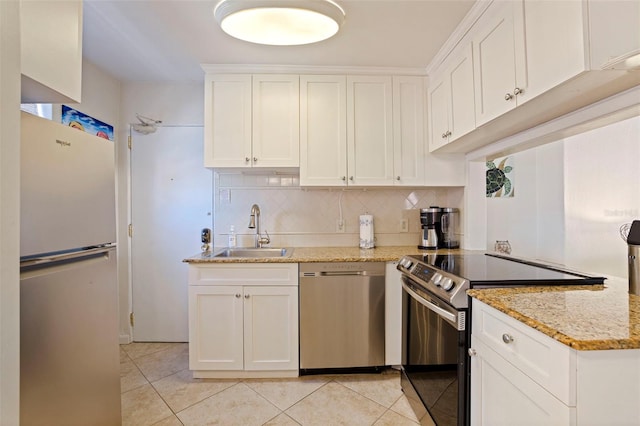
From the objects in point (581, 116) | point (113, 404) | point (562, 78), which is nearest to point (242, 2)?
point (562, 78)

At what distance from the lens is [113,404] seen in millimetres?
1471

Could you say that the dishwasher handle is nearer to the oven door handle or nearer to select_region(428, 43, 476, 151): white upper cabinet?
the oven door handle

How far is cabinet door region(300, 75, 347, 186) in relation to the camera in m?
2.51

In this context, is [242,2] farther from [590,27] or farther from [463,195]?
[463,195]

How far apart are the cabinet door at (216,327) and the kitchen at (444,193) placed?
2.49 feet

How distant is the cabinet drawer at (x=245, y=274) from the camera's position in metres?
2.23

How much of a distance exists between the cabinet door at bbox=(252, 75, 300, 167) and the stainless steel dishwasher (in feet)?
2.98

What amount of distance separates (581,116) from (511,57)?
0.42 m

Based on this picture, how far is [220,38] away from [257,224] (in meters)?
1.47

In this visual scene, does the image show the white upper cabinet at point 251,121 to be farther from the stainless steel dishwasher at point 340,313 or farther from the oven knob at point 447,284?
the oven knob at point 447,284

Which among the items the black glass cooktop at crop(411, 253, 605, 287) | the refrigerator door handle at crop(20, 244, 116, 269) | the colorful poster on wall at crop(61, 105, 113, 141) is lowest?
the black glass cooktop at crop(411, 253, 605, 287)

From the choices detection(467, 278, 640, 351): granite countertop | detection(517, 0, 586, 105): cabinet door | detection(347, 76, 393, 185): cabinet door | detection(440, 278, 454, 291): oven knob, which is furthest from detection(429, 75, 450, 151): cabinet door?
detection(467, 278, 640, 351): granite countertop

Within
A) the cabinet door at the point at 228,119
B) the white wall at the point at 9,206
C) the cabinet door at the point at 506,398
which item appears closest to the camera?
the white wall at the point at 9,206

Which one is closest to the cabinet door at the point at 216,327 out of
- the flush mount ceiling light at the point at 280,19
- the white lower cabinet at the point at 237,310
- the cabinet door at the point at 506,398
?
the white lower cabinet at the point at 237,310
